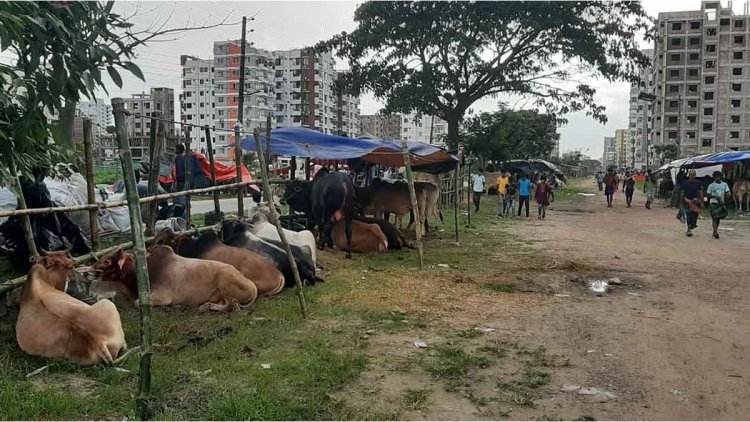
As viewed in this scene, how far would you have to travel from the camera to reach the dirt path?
406 centimetres

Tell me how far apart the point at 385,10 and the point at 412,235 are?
11.5 meters

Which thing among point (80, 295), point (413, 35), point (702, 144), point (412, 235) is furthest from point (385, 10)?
point (702, 144)

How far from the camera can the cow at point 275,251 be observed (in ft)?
24.3

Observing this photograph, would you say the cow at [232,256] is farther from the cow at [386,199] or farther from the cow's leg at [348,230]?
the cow at [386,199]

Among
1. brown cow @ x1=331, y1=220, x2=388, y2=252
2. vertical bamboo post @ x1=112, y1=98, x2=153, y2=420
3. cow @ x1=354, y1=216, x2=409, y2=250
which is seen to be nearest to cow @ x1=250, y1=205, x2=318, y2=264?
brown cow @ x1=331, y1=220, x2=388, y2=252

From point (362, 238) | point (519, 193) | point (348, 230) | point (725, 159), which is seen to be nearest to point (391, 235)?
point (362, 238)

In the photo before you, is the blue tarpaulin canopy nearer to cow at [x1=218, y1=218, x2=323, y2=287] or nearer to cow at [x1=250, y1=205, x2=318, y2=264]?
cow at [x1=250, y1=205, x2=318, y2=264]

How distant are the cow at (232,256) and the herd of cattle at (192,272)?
0.4 inches

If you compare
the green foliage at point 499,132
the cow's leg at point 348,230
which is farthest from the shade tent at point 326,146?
the green foliage at point 499,132

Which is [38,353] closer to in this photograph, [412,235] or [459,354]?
[459,354]

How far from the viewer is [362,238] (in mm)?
10734

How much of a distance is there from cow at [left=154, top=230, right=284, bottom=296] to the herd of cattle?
0.01 meters

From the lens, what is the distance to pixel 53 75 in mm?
4102

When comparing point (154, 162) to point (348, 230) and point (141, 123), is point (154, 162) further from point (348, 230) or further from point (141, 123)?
point (141, 123)
